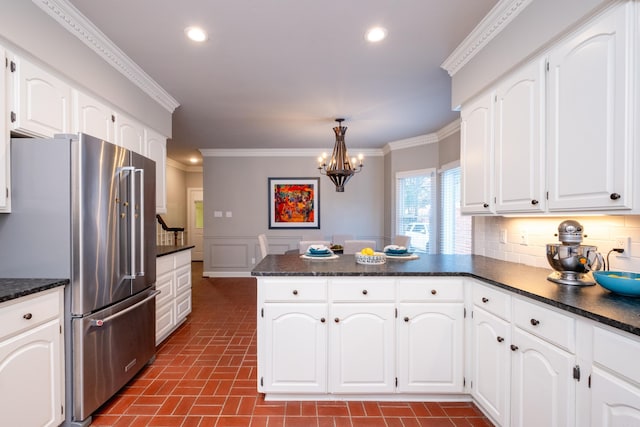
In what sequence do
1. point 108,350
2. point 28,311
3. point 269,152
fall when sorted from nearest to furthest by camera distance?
point 28,311 → point 108,350 → point 269,152

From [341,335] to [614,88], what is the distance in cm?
191

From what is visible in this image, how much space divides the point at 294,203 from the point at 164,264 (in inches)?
134

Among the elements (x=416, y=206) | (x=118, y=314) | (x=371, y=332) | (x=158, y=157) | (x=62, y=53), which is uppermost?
(x=62, y=53)

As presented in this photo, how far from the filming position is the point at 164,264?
9.99ft

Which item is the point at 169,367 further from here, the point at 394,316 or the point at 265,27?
the point at 265,27

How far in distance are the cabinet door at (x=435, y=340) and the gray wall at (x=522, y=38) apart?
1.62 meters

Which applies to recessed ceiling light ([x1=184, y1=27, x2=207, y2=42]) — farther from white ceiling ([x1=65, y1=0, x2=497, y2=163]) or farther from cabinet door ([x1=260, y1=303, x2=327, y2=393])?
cabinet door ([x1=260, y1=303, x2=327, y2=393])

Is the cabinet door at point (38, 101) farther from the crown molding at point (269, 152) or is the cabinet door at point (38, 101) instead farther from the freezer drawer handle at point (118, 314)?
the crown molding at point (269, 152)

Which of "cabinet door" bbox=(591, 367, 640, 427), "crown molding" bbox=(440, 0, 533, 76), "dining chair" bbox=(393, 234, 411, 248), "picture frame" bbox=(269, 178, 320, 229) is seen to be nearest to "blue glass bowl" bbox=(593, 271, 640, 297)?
"cabinet door" bbox=(591, 367, 640, 427)

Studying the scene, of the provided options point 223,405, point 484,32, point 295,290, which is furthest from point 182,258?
point 484,32

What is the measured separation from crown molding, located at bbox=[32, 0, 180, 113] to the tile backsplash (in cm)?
345

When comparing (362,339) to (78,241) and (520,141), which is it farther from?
(78,241)

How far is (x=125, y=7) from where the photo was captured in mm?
1920

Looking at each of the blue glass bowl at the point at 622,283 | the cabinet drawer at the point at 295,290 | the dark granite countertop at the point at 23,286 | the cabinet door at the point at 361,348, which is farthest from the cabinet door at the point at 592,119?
the dark granite countertop at the point at 23,286
